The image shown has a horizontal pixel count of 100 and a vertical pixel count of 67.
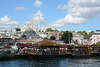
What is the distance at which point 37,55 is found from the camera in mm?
75250

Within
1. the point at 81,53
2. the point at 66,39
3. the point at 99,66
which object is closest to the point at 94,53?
the point at 81,53

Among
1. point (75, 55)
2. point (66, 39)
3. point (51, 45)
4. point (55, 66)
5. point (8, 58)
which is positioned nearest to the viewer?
point (55, 66)

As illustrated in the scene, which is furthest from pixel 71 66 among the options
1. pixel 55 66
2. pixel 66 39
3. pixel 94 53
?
pixel 66 39

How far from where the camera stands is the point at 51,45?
8025 centimetres

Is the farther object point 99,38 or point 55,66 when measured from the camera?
point 99,38

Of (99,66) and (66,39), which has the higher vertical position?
(66,39)

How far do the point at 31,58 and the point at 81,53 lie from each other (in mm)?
24740

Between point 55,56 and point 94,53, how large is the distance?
24372mm

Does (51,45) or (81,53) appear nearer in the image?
(51,45)

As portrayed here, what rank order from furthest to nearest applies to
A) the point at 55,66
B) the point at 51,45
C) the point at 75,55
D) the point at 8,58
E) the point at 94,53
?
the point at 94,53
the point at 75,55
the point at 51,45
the point at 8,58
the point at 55,66

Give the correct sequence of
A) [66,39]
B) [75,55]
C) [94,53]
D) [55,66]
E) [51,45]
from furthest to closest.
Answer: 1. [66,39]
2. [94,53]
3. [75,55]
4. [51,45]
5. [55,66]

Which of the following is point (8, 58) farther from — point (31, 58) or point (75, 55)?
point (75, 55)

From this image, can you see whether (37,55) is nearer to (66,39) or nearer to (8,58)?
(8,58)

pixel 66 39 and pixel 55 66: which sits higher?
pixel 66 39
